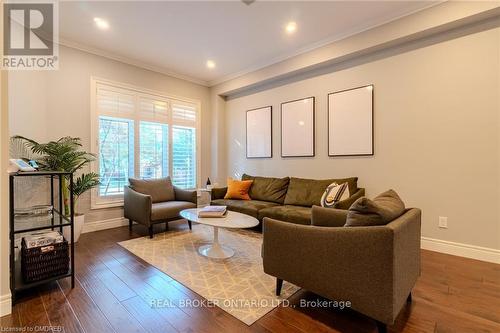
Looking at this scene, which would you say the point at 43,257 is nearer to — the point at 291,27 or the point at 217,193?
the point at 217,193

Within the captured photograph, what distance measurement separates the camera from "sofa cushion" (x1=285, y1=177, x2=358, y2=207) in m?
3.54

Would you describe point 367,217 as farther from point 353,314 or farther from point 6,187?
point 6,187

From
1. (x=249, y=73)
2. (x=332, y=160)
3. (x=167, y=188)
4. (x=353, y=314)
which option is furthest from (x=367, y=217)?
(x=249, y=73)

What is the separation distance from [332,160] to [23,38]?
4.52 metres

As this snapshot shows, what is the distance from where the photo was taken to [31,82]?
3141mm

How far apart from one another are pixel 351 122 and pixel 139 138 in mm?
3573

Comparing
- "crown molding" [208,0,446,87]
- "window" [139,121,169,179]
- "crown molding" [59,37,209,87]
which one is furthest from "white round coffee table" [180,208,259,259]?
"crown molding" [59,37,209,87]

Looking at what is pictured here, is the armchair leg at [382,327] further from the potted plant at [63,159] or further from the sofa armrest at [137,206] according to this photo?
the potted plant at [63,159]

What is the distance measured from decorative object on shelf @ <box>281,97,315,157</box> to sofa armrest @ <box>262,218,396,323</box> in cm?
255

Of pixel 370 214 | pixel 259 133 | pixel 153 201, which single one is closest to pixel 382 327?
pixel 370 214

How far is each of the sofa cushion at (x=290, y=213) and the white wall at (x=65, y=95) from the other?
260cm

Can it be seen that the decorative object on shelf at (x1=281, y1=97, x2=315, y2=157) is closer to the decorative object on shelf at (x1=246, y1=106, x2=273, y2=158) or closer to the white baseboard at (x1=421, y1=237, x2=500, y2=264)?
the decorative object on shelf at (x1=246, y1=106, x2=273, y2=158)

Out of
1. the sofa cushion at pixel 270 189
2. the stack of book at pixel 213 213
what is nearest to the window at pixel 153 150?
the sofa cushion at pixel 270 189

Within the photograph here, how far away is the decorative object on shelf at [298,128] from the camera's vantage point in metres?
4.15
